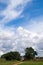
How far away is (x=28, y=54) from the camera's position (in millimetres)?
132125

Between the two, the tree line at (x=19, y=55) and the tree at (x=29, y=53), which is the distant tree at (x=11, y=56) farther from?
the tree at (x=29, y=53)

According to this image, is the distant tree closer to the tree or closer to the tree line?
the tree line

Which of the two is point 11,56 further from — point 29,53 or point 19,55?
point 29,53

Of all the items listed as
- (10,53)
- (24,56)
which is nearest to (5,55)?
(10,53)

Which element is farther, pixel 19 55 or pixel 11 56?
pixel 19 55

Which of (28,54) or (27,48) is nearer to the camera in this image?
(28,54)

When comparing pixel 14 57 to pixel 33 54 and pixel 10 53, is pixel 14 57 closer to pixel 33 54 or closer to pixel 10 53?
pixel 10 53

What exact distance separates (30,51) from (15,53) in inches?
429

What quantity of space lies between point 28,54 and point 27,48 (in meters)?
12.6

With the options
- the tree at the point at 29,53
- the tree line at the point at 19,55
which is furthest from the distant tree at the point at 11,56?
the tree at the point at 29,53

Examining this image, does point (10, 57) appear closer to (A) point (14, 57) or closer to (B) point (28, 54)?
(A) point (14, 57)

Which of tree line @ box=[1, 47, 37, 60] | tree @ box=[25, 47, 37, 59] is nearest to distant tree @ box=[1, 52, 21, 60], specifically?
tree line @ box=[1, 47, 37, 60]

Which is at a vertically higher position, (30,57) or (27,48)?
(27,48)

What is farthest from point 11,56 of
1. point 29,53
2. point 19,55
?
point 29,53
